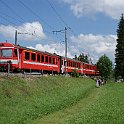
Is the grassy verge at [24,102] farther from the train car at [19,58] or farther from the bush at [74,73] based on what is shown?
the bush at [74,73]

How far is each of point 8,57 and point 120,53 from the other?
58.4 m

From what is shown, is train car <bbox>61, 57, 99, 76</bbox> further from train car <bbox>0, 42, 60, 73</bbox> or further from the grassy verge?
the grassy verge

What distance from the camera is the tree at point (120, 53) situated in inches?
3553

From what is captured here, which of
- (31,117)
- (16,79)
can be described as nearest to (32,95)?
(16,79)

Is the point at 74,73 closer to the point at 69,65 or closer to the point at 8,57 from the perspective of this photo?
the point at 69,65

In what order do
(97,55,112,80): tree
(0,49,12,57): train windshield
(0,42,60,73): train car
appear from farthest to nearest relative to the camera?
(97,55,112,80): tree, (0,49,12,57): train windshield, (0,42,60,73): train car

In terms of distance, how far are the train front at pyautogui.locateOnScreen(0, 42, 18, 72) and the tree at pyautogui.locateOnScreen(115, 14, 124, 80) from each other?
54.2m

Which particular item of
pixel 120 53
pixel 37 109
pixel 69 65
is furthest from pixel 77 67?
pixel 37 109

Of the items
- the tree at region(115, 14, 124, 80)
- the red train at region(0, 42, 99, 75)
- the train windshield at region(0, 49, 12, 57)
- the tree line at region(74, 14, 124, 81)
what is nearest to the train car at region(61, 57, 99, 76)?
the tree line at region(74, 14, 124, 81)

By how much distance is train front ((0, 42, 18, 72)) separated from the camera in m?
38.7

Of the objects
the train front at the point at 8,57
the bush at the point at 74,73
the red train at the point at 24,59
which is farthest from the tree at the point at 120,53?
the train front at the point at 8,57

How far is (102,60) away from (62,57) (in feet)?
146

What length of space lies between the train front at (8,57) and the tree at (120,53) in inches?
2134

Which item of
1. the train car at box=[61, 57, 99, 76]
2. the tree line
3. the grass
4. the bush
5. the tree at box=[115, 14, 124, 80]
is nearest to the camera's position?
the grass
